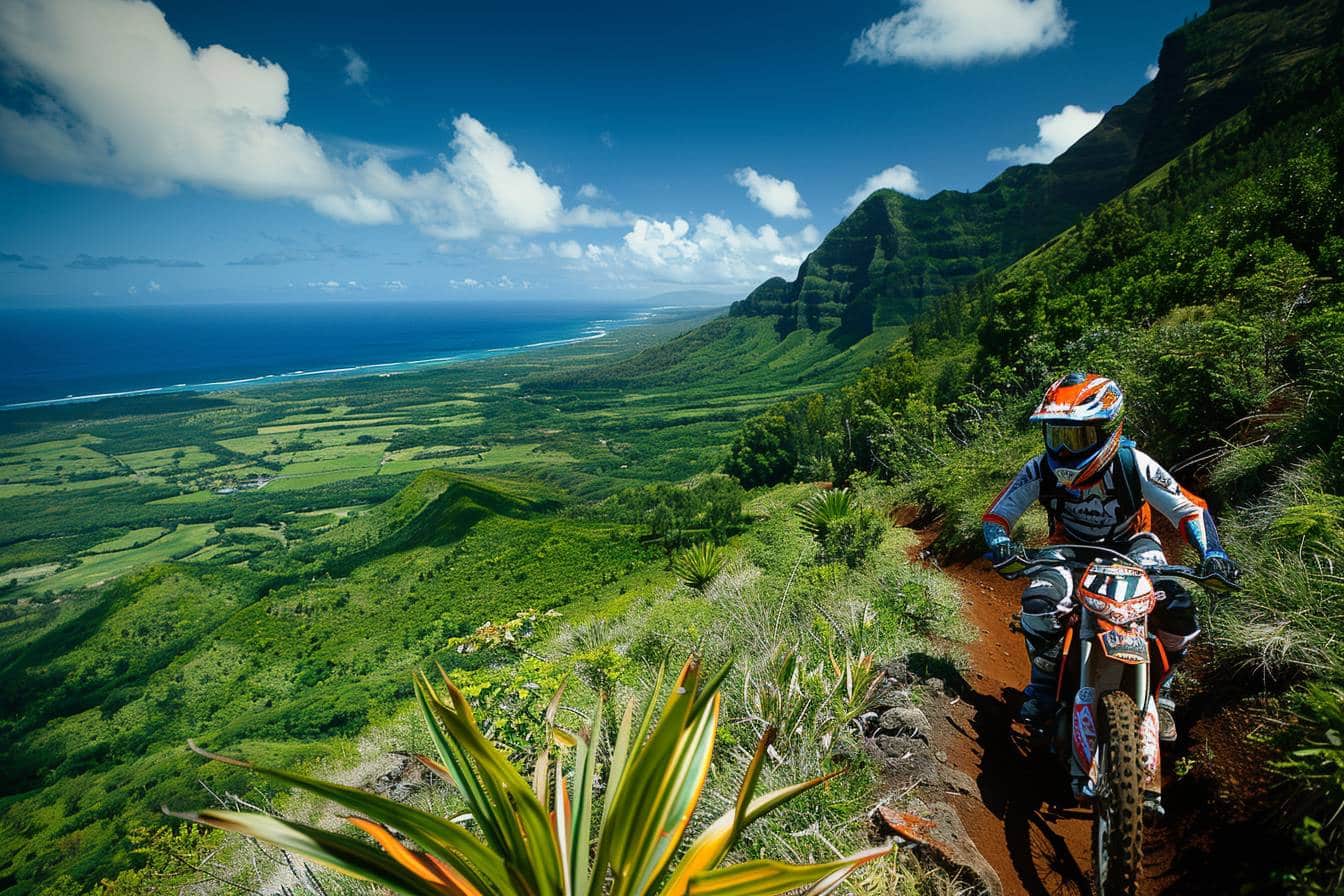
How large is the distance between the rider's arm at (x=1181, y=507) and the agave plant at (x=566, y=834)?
2.70 m

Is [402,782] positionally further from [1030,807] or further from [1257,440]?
[1257,440]

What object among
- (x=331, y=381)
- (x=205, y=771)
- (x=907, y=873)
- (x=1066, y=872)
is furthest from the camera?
(x=331, y=381)

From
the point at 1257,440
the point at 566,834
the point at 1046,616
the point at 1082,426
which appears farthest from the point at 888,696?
the point at 1257,440

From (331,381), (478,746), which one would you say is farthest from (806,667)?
(331,381)

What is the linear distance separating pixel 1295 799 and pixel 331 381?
19004 cm

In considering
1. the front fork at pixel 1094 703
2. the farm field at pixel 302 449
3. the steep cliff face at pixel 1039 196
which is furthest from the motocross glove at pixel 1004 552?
the steep cliff face at pixel 1039 196

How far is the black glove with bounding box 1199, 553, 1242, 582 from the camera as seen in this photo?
8.51 feet

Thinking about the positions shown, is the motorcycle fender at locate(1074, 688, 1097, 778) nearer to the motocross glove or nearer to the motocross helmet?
the motocross glove

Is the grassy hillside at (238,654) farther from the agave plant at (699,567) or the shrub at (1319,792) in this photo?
the shrub at (1319,792)

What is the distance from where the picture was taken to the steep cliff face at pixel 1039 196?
7519cm

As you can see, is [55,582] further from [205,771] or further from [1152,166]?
[1152,166]

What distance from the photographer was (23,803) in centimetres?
2262

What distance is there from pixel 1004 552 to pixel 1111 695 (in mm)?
853

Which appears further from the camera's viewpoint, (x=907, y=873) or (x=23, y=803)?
(x=23, y=803)
